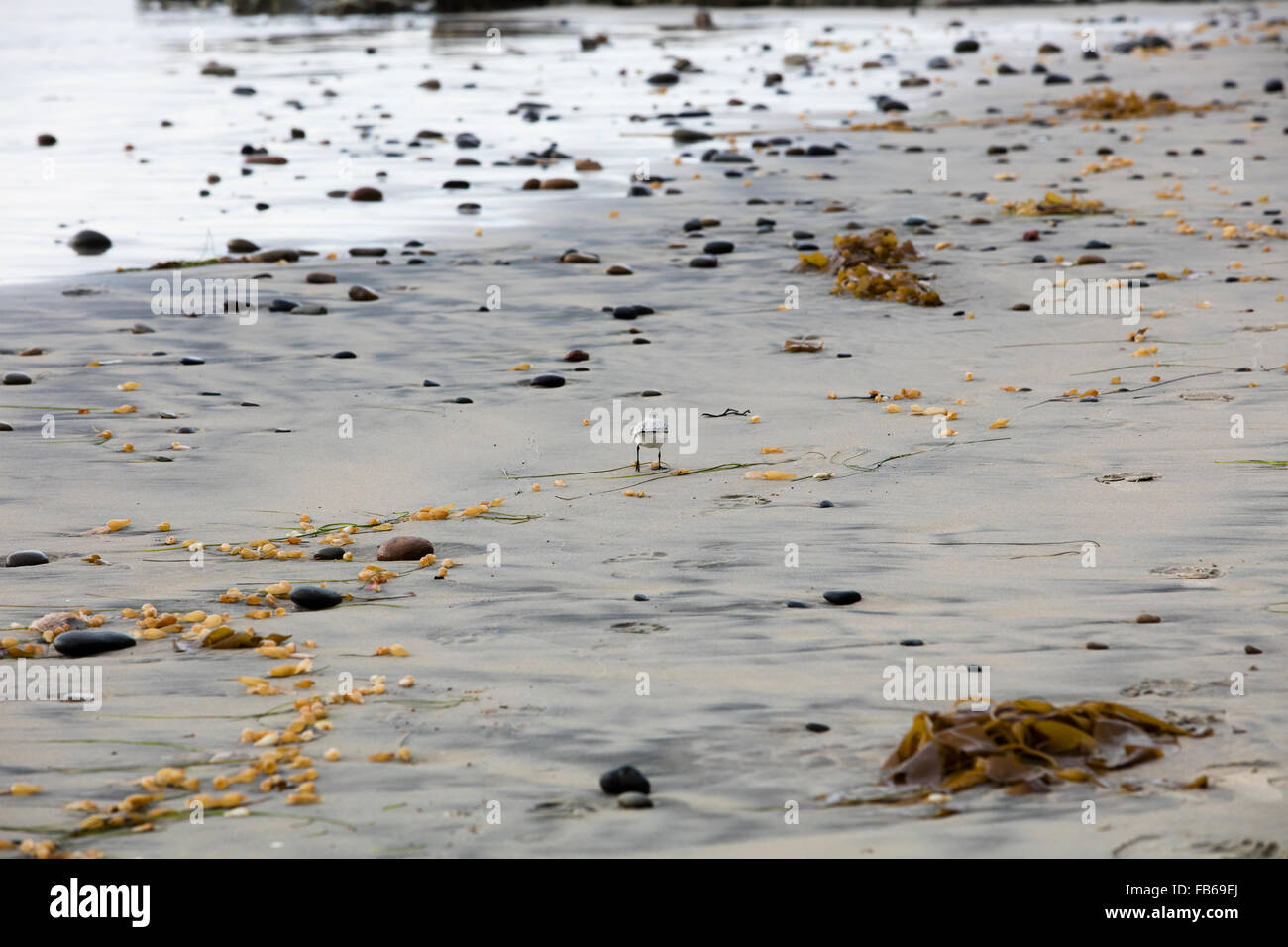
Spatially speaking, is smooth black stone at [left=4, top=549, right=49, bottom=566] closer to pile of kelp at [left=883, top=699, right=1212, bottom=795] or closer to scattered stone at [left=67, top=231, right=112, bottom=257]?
pile of kelp at [left=883, top=699, right=1212, bottom=795]

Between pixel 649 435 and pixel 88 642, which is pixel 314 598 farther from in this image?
pixel 649 435

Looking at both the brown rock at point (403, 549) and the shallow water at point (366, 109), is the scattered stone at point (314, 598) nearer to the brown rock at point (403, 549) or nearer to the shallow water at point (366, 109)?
the brown rock at point (403, 549)

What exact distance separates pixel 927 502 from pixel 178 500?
121 inches

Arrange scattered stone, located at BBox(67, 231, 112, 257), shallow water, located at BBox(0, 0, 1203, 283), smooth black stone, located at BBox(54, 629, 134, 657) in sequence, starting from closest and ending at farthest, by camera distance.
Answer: smooth black stone, located at BBox(54, 629, 134, 657) → scattered stone, located at BBox(67, 231, 112, 257) → shallow water, located at BBox(0, 0, 1203, 283)

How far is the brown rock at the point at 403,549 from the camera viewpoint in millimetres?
5094

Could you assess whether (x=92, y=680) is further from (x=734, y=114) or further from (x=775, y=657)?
(x=734, y=114)

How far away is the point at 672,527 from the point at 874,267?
4391 mm

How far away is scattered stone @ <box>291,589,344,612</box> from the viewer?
468cm

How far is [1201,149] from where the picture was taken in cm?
1326

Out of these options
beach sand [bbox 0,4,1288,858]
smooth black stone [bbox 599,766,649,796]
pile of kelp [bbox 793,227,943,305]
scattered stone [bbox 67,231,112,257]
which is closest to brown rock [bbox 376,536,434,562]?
beach sand [bbox 0,4,1288,858]

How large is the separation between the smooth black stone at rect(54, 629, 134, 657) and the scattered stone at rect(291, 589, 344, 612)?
56 centimetres

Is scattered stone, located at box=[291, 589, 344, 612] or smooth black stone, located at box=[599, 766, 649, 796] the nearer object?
smooth black stone, located at box=[599, 766, 649, 796]

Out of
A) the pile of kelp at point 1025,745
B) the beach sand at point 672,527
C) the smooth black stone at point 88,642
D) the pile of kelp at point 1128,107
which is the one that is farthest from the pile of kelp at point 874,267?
the pile of kelp at point 1128,107
